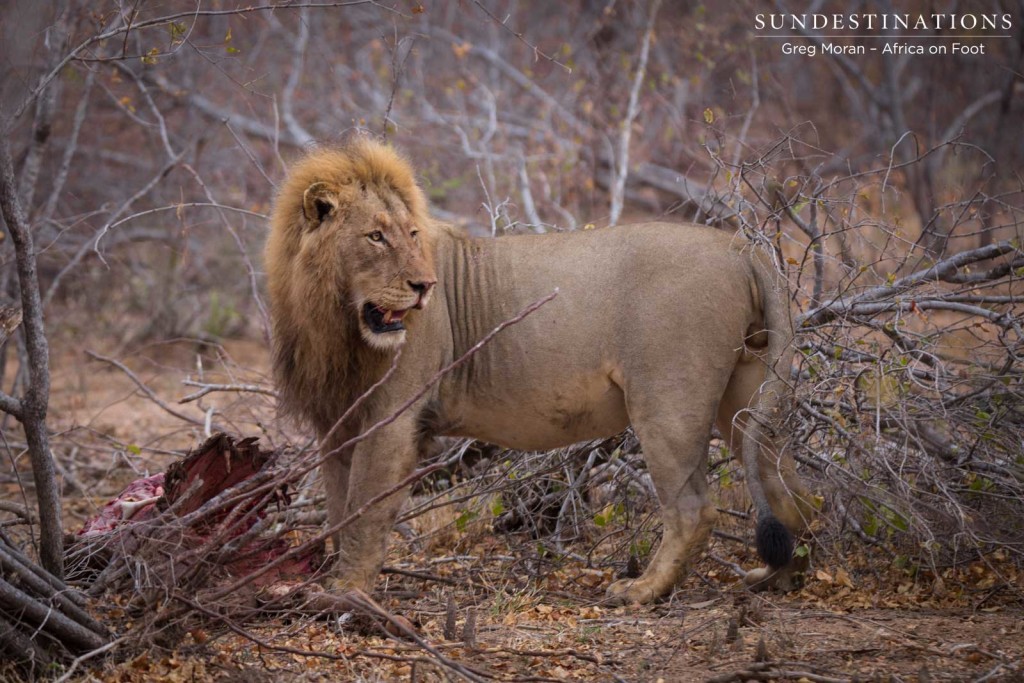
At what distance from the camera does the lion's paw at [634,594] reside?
401 centimetres

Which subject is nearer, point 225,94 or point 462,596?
point 462,596

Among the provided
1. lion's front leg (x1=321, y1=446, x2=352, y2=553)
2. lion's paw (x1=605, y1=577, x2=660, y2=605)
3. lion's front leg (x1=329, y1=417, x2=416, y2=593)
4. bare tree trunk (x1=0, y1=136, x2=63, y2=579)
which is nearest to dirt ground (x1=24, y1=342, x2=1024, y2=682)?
lion's paw (x1=605, y1=577, x2=660, y2=605)

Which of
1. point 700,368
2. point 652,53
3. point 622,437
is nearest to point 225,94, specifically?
point 652,53

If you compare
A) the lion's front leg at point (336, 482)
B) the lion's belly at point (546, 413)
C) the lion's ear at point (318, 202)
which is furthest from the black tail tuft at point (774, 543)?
the lion's ear at point (318, 202)

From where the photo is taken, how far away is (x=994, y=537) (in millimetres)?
4074

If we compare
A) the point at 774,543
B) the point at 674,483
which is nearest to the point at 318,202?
the point at 674,483

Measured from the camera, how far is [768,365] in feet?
13.0

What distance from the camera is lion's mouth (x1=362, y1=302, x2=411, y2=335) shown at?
12.4ft

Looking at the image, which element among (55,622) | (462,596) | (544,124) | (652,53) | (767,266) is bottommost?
(462,596)

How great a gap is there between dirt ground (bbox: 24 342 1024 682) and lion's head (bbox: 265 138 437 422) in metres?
0.92

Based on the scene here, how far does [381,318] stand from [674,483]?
1.22m

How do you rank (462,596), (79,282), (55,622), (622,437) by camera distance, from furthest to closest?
(79,282) < (622,437) < (462,596) < (55,622)

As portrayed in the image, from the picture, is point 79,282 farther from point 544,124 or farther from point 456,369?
point 456,369

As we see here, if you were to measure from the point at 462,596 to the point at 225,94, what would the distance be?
28.6 ft
